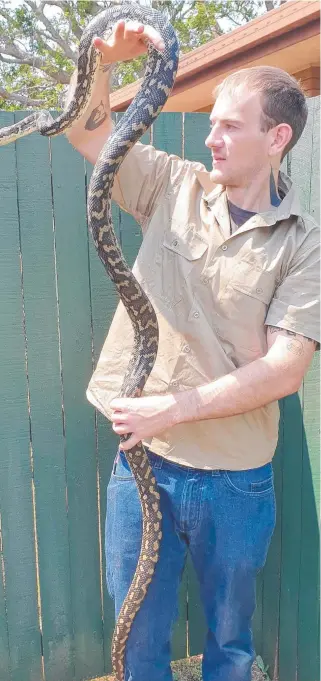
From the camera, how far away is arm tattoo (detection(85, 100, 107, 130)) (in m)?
2.48

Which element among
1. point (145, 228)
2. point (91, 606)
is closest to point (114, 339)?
point (145, 228)

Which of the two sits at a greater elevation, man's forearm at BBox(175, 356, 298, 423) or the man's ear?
the man's ear

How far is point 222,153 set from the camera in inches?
92.7

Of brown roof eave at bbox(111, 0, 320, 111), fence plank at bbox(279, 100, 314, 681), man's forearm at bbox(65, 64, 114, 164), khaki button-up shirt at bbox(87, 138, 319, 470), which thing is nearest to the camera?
khaki button-up shirt at bbox(87, 138, 319, 470)

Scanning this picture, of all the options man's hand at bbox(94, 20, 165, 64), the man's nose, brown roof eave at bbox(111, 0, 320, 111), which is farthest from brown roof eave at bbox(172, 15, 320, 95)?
man's hand at bbox(94, 20, 165, 64)

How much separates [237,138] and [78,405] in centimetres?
179

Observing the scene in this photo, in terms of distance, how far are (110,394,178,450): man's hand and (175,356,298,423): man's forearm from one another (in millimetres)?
31

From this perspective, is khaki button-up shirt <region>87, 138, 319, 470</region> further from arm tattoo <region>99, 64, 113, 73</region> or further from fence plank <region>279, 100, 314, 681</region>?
fence plank <region>279, 100, 314, 681</region>

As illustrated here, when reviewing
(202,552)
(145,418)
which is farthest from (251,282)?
(202,552)

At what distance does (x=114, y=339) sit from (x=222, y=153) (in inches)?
33.3

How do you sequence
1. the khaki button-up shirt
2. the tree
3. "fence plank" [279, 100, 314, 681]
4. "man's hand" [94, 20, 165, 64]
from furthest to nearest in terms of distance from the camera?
1. the tree
2. "fence plank" [279, 100, 314, 681]
3. the khaki button-up shirt
4. "man's hand" [94, 20, 165, 64]

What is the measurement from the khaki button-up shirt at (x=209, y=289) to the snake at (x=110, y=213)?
0.31 ft

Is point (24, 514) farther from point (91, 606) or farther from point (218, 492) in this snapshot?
point (218, 492)

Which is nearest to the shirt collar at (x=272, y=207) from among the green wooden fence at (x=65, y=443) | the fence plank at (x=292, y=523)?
the green wooden fence at (x=65, y=443)
